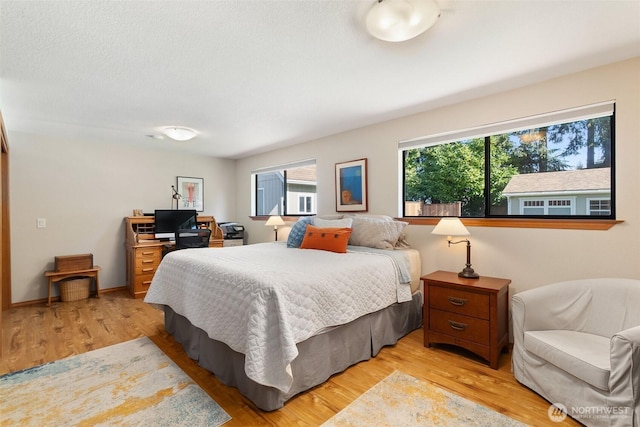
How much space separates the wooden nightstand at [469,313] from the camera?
7.20 ft

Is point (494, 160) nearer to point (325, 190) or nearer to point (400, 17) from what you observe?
point (400, 17)

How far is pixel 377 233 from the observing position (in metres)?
3.05

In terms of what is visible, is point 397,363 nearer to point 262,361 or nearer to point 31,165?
point 262,361

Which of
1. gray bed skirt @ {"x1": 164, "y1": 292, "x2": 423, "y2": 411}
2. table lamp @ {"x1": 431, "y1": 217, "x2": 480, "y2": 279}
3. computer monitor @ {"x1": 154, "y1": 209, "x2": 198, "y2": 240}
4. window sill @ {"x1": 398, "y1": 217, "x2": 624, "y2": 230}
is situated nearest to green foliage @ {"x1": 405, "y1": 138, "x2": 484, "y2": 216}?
window sill @ {"x1": 398, "y1": 217, "x2": 624, "y2": 230}

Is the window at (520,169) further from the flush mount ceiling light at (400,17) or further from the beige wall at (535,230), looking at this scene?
the flush mount ceiling light at (400,17)

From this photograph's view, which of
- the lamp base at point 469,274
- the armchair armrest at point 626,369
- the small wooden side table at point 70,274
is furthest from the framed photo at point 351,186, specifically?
the small wooden side table at point 70,274

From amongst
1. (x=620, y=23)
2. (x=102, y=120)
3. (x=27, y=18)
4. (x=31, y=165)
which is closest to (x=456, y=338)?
(x=620, y=23)

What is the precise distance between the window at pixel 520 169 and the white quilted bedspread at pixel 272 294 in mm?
1078

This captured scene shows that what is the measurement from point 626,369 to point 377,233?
194 cm

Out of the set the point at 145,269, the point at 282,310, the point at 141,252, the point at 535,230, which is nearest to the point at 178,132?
the point at 141,252

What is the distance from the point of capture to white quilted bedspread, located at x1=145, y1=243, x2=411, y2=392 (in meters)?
1.64

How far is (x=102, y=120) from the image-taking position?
11.0 ft

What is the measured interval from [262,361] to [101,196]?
424 cm

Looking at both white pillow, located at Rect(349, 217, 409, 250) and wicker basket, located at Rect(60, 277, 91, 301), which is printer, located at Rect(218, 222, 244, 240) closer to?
wicker basket, located at Rect(60, 277, 91, 301)
